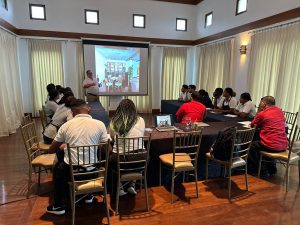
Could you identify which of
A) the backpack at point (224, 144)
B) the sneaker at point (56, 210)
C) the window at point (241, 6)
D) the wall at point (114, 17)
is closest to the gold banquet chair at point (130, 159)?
the sneaker at point (56, 210)

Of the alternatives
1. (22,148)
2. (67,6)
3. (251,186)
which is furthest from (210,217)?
(67,6)

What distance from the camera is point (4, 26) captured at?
5.40 metres

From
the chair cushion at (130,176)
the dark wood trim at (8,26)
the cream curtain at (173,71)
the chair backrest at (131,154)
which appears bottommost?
the chair cushion at (130,176)

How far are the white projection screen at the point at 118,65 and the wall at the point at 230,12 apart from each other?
2.22 meters

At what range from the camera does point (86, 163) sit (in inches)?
81.1

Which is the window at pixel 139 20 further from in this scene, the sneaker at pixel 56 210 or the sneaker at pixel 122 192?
the sneaker at pixel 56 210

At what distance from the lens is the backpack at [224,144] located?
2684 millimetres

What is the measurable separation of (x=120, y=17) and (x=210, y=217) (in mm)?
6889

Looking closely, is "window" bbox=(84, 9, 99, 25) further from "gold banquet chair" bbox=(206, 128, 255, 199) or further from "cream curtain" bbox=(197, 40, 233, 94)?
"gold banquet chair" bbox=(206, 128, 255, 199)

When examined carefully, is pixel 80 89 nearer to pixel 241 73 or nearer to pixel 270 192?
pixel 241 73

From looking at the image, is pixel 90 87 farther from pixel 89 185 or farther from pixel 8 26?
pixel 89 185

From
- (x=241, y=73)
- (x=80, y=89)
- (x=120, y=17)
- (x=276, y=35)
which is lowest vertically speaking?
(x=80, y=89)

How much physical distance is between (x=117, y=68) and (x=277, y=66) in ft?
16.0

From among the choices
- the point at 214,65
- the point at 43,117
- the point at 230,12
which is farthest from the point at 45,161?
the point at 230,12
